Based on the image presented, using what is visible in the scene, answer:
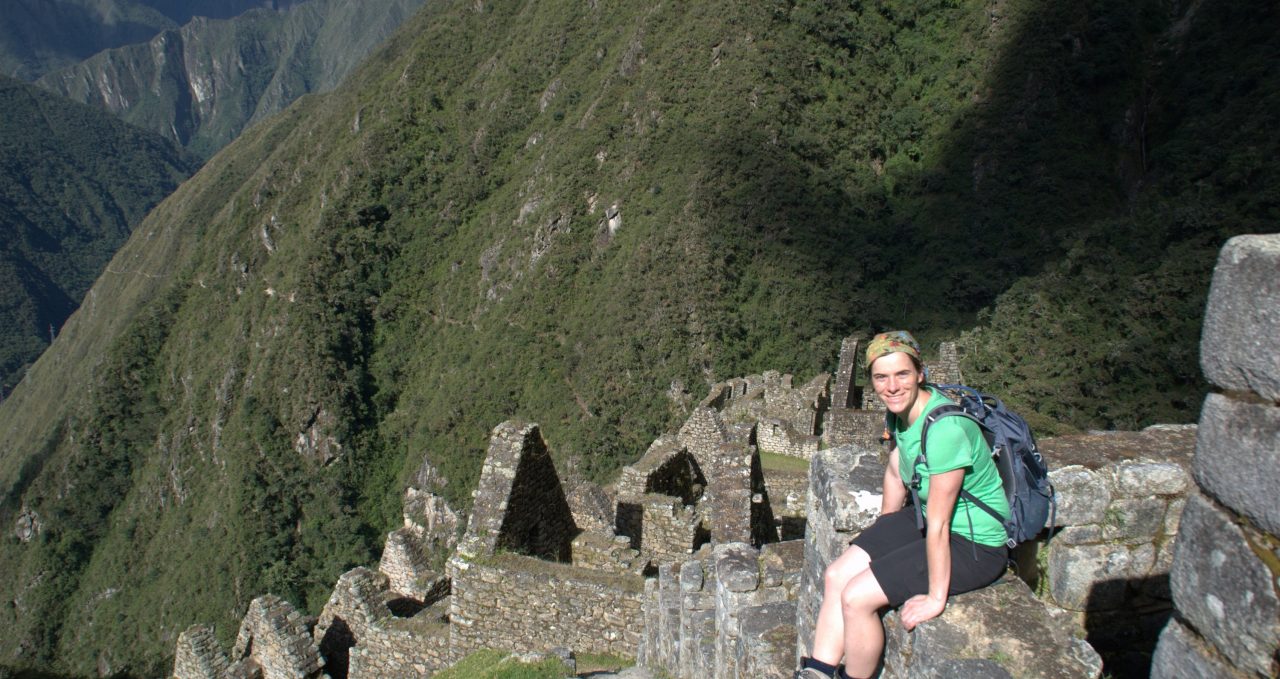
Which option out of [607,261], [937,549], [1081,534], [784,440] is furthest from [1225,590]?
[607,261]

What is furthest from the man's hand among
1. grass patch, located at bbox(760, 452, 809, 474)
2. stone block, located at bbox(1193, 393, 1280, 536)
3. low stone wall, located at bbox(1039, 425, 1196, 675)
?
grass patch, located at bbox(760, 452, 809, 474)

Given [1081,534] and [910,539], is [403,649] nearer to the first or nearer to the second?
[910,539]

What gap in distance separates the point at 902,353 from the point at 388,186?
139 m

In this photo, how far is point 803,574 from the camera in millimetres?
4160

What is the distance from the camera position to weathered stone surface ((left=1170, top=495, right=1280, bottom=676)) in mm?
1972

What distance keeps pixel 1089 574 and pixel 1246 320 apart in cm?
299

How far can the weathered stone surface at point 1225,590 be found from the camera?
1.97 meters

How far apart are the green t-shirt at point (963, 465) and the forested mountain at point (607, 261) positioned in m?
18.0

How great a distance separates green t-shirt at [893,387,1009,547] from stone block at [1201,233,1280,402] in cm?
107

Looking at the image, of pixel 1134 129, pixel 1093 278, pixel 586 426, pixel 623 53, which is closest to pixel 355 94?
pixel 623 53

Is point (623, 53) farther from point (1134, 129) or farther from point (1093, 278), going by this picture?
point (1093, 278)

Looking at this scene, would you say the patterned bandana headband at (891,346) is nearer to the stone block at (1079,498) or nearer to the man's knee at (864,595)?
the man's knee at (864,595)

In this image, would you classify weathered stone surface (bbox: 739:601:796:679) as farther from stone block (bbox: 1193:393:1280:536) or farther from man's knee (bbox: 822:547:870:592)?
stone block (bbox: 1193:393:1280:536)

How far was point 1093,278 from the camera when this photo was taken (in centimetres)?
2650
